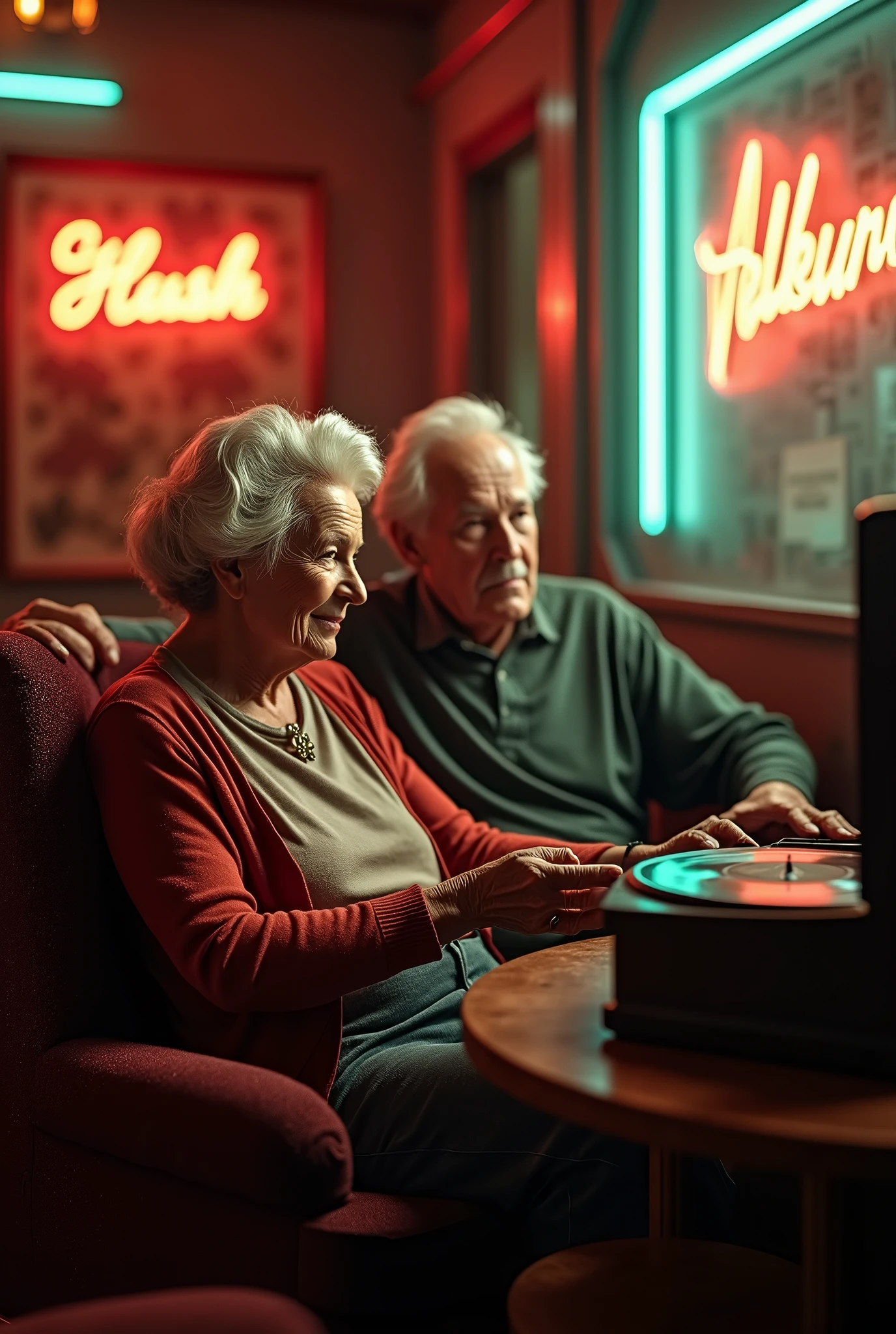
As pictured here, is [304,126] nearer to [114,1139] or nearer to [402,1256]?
[114,1139]

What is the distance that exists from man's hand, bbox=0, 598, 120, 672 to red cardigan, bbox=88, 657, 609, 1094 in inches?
6.9

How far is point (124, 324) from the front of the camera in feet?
14.7

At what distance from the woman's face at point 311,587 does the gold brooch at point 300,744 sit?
0.32 ft

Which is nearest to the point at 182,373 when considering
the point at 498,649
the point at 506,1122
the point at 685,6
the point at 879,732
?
the point at 685,6

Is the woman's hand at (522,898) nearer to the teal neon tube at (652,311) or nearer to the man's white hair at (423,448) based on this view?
the man's white hair at (423,448)

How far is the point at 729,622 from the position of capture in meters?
2.94

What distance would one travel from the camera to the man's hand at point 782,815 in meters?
2.06

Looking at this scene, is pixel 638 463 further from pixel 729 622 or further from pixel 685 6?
pixel 685 6

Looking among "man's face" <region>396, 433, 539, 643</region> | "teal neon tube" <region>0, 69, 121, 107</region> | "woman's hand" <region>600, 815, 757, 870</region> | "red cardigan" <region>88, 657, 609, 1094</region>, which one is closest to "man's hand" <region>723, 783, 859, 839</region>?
"woman's hand" <region>600, 815, 757, 870</region>

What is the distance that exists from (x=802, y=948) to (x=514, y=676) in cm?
145

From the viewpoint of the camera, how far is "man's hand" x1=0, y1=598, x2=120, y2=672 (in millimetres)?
1860

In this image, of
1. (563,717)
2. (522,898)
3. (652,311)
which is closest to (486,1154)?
(522,898)

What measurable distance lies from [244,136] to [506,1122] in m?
3.87

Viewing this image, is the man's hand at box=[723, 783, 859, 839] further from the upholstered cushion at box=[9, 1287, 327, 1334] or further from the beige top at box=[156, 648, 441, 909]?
the upholstered cushion at box=[9, 1287, 327, 1334]
